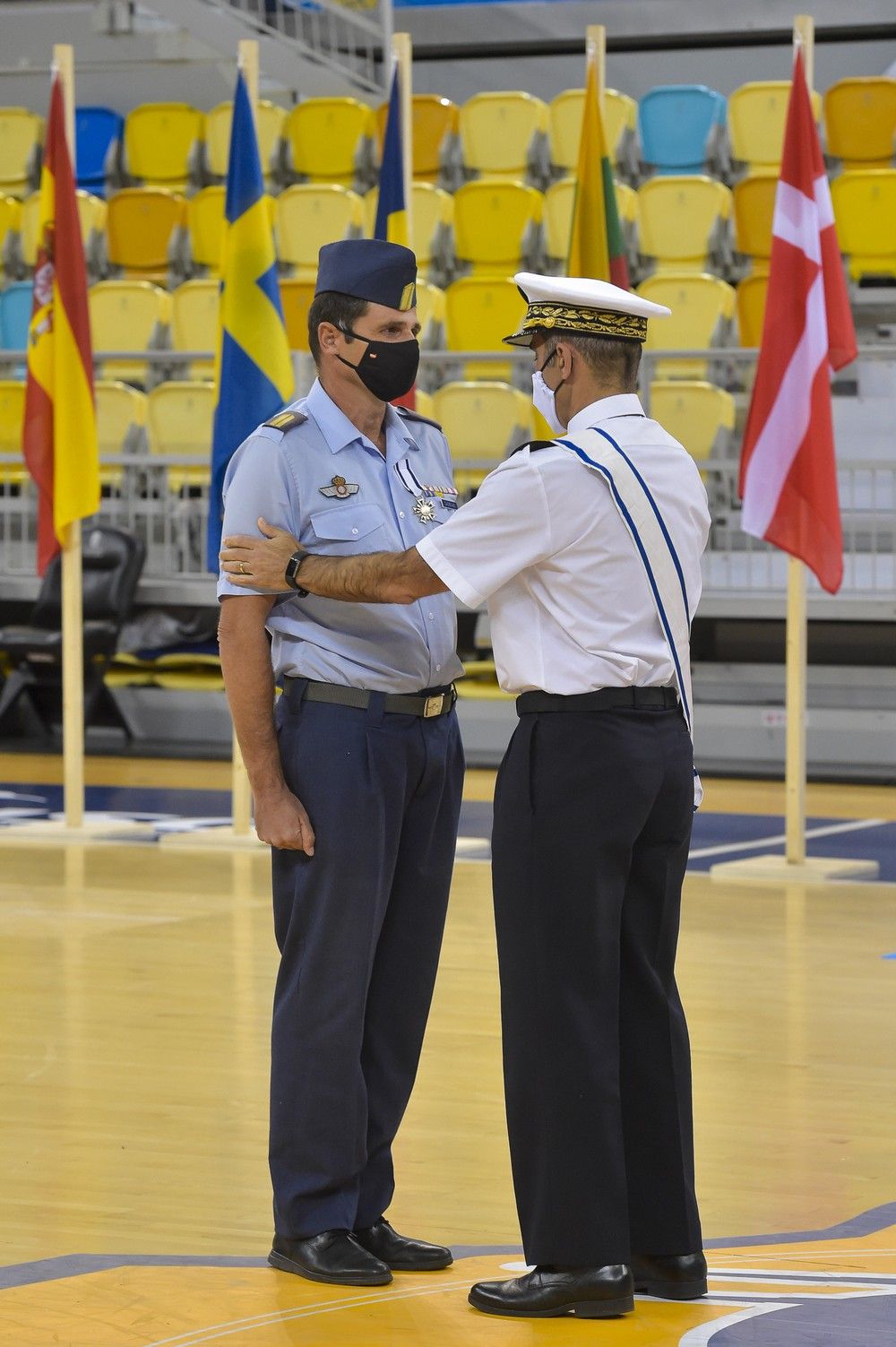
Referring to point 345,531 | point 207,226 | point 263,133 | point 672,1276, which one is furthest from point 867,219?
point 672,1276

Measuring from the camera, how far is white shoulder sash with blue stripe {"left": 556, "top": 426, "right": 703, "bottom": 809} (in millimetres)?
3166

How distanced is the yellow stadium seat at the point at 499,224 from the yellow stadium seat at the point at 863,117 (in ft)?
6.37

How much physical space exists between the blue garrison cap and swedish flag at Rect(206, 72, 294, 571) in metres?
4.58

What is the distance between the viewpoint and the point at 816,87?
15.9m

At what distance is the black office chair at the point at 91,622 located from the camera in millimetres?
11922

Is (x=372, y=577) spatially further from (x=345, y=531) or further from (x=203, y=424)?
(x=203, y=424)

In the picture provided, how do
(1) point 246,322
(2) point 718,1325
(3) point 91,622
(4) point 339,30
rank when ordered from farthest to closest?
(4) point 339,30, (3) point 91,622, (1) point 246,322, (2) point 718,1325

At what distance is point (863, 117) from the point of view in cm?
1378

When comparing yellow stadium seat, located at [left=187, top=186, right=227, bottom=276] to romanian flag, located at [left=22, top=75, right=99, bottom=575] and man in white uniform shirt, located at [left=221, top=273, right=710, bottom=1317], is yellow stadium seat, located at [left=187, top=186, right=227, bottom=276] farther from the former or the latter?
man in white uniform shirt, located at [left=221, top=273, right=710, bottom=1317]

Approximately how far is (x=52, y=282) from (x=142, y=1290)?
19.3ft

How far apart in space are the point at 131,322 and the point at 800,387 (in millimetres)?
6921

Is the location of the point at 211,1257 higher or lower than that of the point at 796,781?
lower

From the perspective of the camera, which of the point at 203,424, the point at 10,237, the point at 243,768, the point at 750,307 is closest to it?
the point at 243,768

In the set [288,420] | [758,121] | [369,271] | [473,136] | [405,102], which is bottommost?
[288,420]
